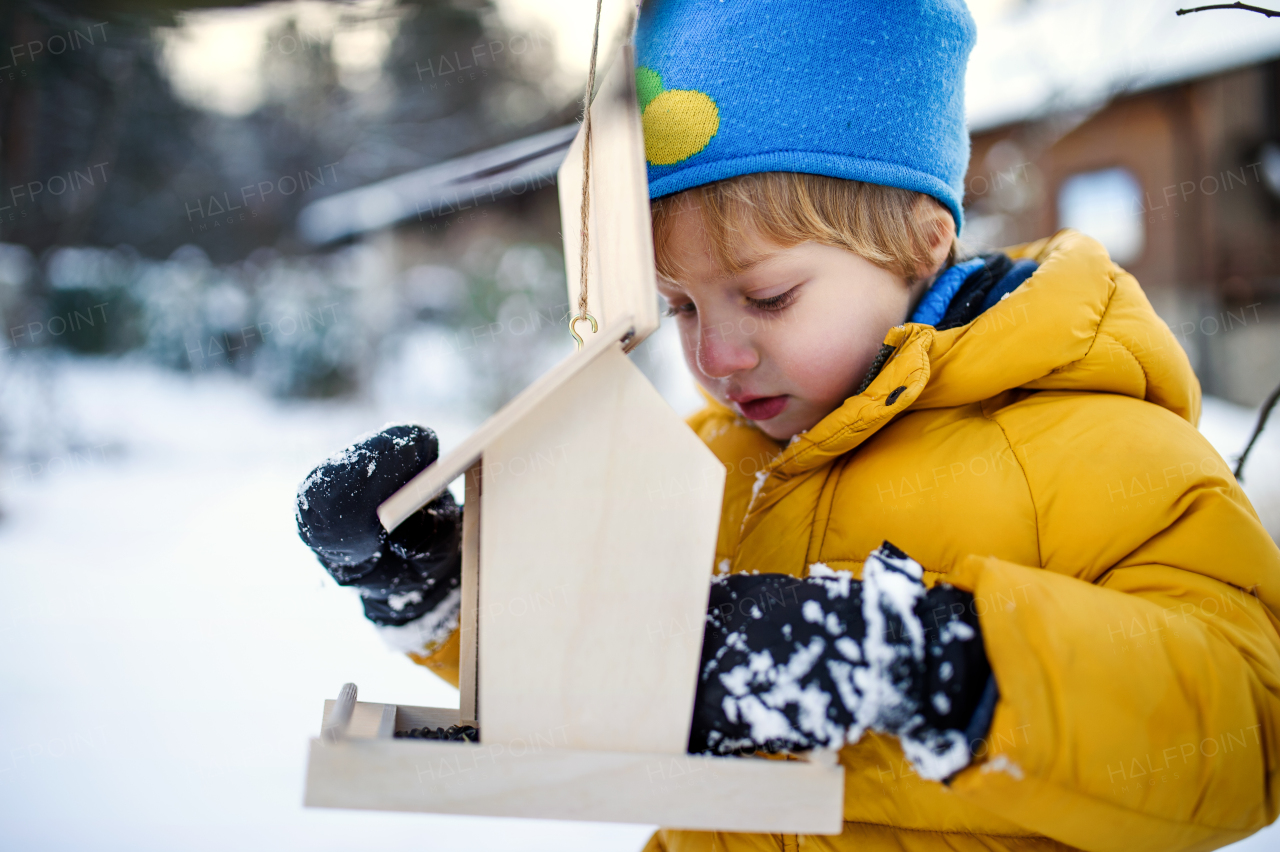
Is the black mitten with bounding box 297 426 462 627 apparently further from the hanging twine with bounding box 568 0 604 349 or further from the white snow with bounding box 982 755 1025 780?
the white snow with bounding box 982 755 1025 780

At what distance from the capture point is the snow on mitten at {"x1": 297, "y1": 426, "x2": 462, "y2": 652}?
2.48 feet

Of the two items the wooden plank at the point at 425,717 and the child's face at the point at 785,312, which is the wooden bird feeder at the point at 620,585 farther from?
the child's face at the point at 785,312

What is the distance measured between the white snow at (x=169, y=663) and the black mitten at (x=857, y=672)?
4.63 feet

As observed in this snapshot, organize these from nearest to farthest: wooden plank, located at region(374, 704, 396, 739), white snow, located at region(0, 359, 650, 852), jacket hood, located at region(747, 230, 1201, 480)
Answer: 1. wooden plank, located at region(374, 704, 396, 739)
2. jacket hood, located at region(747, 230, 1201, 480)
3. white snow, located at region(0, 359, 650, 852)

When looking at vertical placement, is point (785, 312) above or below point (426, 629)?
above

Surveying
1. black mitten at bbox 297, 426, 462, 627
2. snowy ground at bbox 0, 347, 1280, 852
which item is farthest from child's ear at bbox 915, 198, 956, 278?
snowy ground at bbox 0, 347, 1280, 852

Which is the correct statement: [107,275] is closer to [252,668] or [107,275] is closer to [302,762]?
[252,668]

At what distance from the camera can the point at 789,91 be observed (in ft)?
2.84

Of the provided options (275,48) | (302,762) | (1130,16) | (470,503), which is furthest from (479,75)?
(470,503)

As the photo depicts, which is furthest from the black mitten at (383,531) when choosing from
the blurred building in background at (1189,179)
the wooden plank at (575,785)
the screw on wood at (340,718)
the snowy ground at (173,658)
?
the blurred building in background at (1189,179)

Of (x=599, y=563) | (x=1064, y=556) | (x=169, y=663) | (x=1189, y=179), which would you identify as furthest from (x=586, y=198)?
(x=1189, y=179)

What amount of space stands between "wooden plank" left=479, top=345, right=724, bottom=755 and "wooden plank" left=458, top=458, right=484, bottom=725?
0.57 ft

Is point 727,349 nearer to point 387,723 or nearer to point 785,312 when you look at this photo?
point 785,312

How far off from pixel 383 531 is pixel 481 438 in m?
0.35
